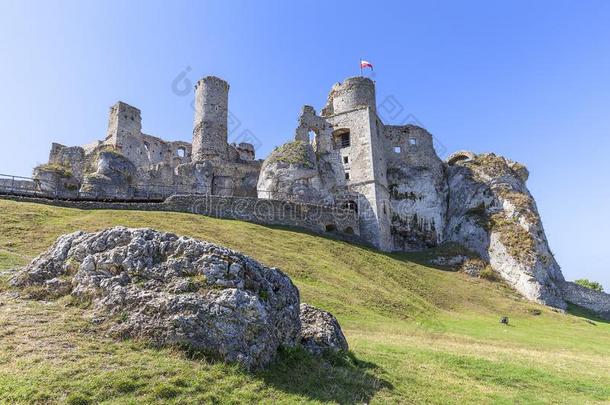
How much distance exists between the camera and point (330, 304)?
22266mm

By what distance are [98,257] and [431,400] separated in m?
8.68

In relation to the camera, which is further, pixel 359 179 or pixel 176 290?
pixel 359 179

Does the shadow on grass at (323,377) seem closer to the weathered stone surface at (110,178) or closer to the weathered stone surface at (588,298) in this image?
the weathered stone surface at (110,178)

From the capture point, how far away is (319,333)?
12391 mm

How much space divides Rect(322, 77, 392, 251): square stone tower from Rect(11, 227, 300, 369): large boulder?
3812 centimetres

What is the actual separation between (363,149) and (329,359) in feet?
141

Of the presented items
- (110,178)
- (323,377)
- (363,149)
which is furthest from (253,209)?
(323,377)

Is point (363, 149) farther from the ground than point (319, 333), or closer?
farther from the ground

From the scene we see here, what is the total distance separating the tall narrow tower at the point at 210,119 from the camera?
2253 inches

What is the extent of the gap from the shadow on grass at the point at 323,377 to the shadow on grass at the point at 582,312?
35.2 metres

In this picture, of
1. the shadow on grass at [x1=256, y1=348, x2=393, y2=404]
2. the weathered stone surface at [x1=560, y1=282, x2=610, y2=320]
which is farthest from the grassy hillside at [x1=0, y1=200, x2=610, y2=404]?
the weathered stone surface at [x1=560, y1=282, x2=610, y2=320]

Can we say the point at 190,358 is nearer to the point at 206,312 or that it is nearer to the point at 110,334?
the point at 206,312

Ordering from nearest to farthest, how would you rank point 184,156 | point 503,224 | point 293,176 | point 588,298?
1. point 588,298
2. point 503,224
3. point 293,176
4. point 184,156

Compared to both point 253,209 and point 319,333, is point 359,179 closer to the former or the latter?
point 253,209
